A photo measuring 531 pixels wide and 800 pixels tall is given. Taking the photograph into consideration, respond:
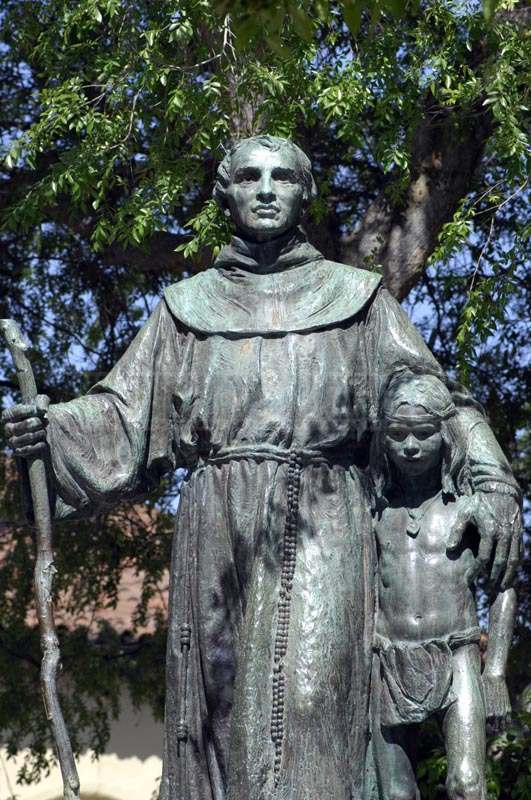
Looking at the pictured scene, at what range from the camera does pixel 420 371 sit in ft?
23.8

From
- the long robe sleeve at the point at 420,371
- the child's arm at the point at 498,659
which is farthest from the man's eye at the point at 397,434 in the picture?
the child's arm at the point at 498,659

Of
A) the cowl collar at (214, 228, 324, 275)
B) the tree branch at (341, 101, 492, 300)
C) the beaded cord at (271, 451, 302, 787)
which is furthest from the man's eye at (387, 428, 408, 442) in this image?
the tree branch at (341, 101, 492, 300)

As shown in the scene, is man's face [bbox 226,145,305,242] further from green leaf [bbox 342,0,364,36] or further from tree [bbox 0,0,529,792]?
tree [bbox 0,0,529,792]

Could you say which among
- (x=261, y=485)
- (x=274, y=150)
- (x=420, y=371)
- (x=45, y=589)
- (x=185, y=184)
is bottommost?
(x=45, y=589)

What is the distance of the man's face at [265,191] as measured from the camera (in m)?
7.39

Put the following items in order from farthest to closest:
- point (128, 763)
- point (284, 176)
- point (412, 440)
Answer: point (128, 763) → point (284, 176) → point (412, 440)

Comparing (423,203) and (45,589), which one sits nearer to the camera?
(45,589)

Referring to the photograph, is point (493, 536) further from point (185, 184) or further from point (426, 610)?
point (185, 184)

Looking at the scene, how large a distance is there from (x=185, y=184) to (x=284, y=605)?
6.31 m

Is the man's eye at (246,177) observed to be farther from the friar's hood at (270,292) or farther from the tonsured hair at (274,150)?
the friar's hood at (270,292)

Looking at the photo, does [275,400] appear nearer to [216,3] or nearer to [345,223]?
[216,3]

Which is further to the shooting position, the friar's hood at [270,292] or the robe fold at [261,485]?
the friar's hood at [270,292]

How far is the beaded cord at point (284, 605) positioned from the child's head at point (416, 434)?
0.31 metres

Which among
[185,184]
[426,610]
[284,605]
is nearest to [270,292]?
[284,605]
